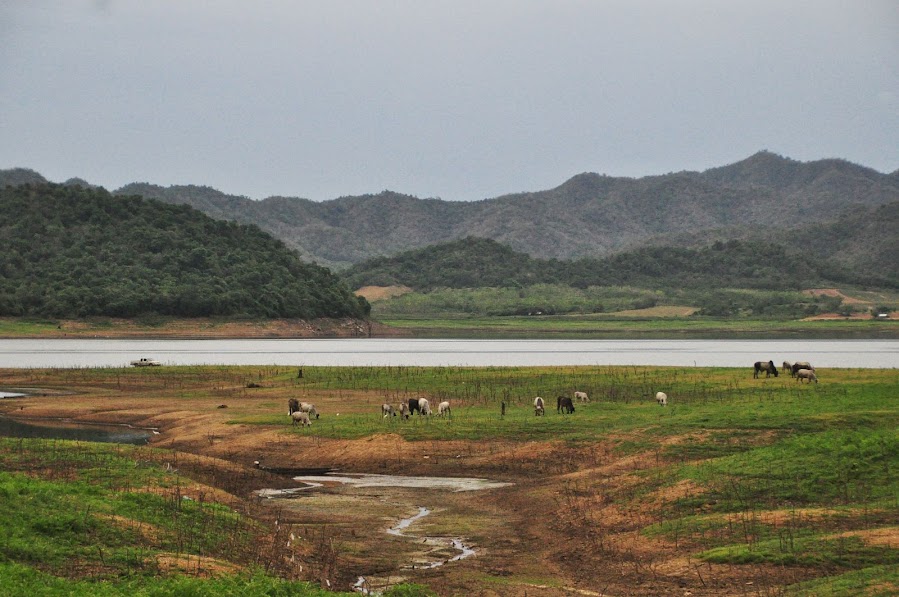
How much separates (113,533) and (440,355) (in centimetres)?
9618

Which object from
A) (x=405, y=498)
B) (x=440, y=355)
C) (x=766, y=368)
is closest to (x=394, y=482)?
(x=405, y=498)

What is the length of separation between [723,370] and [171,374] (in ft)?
141

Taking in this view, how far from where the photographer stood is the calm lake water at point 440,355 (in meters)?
101

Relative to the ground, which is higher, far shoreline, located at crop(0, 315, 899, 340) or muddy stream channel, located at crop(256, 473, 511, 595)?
far shoreline, located at crop(0, 315, 899, 340)

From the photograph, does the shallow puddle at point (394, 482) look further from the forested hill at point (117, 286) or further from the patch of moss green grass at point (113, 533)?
the forested hill at point (117, 286)

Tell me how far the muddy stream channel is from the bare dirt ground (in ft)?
0.40

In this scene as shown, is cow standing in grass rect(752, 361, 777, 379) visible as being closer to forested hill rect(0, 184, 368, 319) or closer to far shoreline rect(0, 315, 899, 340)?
far shoreline rect(0, 315, 899, 340)

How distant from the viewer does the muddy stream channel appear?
954 inches

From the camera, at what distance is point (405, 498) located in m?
34.3

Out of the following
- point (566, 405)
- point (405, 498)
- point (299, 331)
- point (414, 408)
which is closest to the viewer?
point (405, 498)

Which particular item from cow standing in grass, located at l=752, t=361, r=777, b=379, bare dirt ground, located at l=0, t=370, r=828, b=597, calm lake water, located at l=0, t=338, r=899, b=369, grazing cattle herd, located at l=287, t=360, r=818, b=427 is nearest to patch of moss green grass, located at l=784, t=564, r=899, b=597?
bare dirt ground, located at l=0, t=370, r=828, b=597

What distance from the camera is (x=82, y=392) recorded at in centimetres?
7375

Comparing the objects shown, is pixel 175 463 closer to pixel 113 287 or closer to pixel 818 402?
pixel 818 402

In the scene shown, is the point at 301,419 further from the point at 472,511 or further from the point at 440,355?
the point at 440,355
